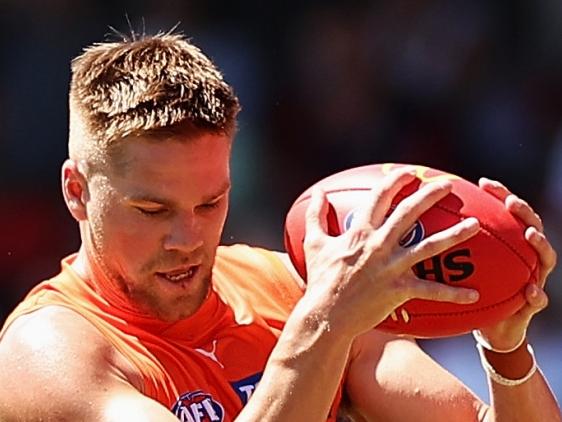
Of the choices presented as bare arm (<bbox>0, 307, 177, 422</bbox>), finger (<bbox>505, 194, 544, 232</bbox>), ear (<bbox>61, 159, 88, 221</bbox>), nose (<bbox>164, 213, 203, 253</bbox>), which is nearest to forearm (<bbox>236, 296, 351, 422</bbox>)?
bare arm (<bbox>0, 307, 177, 422</bbox>)

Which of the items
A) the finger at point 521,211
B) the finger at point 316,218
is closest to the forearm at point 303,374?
the finger at point 316,218

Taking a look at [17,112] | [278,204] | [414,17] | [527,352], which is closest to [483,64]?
[414,17]

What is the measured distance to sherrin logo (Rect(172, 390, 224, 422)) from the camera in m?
3.83

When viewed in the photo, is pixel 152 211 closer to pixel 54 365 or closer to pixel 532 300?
pixel 54 365

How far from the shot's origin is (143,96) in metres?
3.80

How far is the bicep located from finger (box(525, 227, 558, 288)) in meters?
0.58

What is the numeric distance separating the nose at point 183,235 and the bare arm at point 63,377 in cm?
31

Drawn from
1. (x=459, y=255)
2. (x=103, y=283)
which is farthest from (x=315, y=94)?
(x=459, y=255)

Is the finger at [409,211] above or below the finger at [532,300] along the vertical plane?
above

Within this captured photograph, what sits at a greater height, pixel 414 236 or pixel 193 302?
pixel 414 236

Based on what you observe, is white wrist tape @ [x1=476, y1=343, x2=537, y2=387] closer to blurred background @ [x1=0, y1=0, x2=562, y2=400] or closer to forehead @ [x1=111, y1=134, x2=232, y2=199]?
forehead @ [x1=111, y1=134, x2=232, y2=199]

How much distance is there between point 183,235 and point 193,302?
23 centimetres

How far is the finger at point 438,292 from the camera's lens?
3.34 meters

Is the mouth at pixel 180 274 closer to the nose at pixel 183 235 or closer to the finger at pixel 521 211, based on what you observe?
the nose at pixel 183 235
